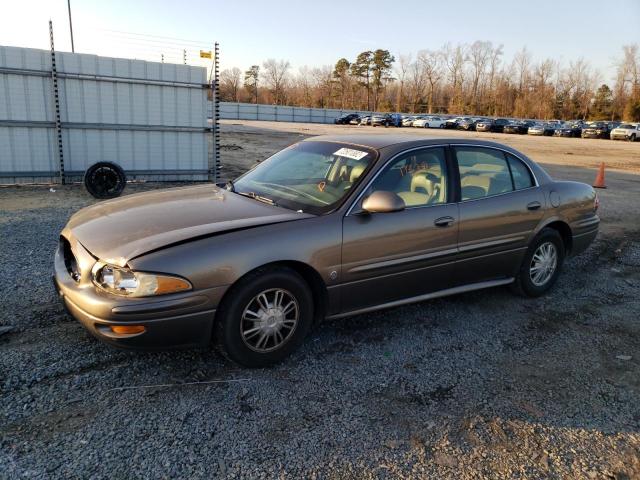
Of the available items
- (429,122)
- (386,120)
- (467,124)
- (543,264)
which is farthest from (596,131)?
(543,264)

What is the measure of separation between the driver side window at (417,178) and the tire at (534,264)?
1.31 meters

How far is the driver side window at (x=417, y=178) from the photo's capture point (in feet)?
13.3

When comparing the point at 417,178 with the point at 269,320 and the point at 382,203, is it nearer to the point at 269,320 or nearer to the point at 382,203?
the point at 382,203

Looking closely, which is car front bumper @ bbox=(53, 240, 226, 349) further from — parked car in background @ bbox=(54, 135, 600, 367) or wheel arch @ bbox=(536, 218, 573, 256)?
wheel arch @ bbox=(536, 218, 573, 256)

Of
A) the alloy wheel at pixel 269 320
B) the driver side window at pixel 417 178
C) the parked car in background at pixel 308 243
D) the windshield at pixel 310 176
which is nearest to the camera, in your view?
the parked car in background at pixel 308 243

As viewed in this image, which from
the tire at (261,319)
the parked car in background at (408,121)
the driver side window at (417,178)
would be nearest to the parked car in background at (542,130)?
the parked car in background at (408,121)

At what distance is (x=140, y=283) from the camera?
120 inches

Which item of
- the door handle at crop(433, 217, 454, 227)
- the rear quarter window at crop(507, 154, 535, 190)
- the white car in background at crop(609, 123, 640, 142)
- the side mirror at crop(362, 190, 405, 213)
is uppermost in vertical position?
the white car in background at crop(609, 123, 640, 142)

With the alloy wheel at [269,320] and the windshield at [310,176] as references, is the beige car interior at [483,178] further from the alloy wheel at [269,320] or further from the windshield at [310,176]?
the alloy wheel at [269,320]

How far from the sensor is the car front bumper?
3016 millimetres

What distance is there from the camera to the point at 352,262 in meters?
3.73

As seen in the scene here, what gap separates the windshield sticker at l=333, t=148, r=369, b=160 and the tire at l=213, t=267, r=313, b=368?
4.01 feet

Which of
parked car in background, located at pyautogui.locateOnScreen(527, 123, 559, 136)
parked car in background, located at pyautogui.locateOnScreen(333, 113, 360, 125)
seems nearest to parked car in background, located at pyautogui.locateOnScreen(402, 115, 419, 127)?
parked car in background, located at pyautogui.locateOnScreen(333, 113, 360, 125)

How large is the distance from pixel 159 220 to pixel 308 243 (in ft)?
3.47
